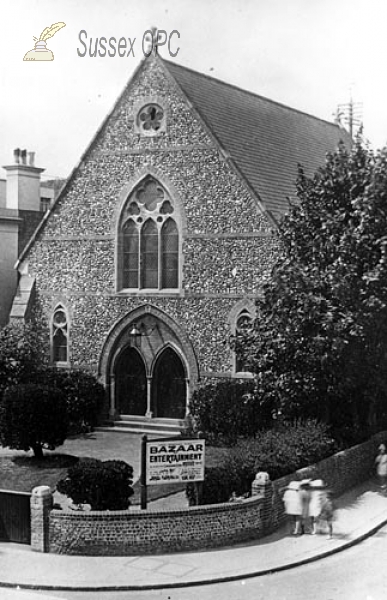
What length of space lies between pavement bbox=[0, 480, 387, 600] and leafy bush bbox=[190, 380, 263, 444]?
744 centimetres

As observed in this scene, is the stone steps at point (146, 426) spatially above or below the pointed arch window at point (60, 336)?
below

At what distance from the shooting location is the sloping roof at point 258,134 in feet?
94.5

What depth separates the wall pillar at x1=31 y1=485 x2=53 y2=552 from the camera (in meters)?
16.2

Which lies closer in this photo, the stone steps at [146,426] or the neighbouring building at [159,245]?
the neighbouring building at [159,245]

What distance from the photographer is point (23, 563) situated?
15648mm

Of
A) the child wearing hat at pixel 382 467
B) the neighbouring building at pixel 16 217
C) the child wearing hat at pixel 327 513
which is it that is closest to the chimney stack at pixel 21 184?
the neighbouring building at pixel 16 217

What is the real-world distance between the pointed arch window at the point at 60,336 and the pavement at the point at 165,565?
48.4 feet

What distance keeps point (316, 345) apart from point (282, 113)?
1767cm

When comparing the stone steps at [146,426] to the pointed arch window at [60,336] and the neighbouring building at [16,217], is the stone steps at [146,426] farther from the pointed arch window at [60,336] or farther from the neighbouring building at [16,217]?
the neighbouring building at [16,217]

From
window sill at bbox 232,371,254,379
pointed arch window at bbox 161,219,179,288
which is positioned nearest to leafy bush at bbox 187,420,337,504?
window sill at bbox 232,371,254,379

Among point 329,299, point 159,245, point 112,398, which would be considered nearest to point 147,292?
point 159,245

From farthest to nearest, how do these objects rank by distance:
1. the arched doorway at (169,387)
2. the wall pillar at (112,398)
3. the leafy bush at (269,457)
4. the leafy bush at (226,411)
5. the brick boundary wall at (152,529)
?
the wall pillar at (112,398)
the arched doorway at (169,387)
the leafy bush at (226,411)
the leafy bush at (269,457)
the brick boundary wall at (152,529)

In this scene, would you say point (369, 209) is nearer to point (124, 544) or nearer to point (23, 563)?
point (124, 544)

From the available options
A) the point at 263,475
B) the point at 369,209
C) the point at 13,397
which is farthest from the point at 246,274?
the point at 263,475
